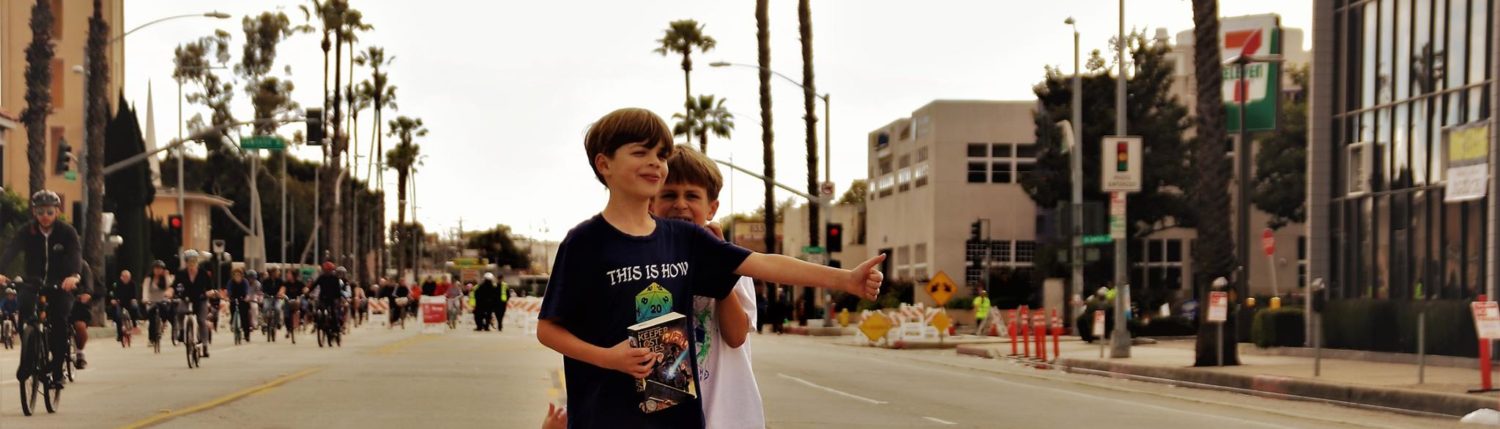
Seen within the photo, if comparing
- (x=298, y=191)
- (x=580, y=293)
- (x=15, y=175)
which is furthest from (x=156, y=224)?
(x=580, y=293)

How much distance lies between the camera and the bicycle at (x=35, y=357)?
14.9 meters

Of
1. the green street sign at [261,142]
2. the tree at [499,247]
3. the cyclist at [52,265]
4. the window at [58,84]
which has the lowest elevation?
the tree at [499,247]

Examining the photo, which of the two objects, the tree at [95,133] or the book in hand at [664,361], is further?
the tree at [95,133]

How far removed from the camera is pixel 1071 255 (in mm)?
37438

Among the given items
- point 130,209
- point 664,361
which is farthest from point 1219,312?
point 130,209

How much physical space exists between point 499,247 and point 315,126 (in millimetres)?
143056

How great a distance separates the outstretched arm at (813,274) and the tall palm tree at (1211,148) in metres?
23.8

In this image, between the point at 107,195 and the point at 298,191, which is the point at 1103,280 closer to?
the point at 107,195

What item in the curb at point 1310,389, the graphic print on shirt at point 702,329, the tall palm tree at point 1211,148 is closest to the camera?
the graphic print on shirt at point 702,329

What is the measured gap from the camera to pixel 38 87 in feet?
143

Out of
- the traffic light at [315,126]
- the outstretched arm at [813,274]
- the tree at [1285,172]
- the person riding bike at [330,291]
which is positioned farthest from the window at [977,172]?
the outstretched arm at [813,274]

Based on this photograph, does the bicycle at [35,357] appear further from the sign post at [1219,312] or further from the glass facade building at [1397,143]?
the glass facade building at [1397,143]

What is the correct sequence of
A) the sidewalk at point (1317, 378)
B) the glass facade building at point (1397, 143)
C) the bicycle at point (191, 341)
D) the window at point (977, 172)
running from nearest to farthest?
the sidewalk at point (1317, 378) → the bicycle at point (191, 341) → the glass facade building at point (1397, 143) → the window at point (977, 172)

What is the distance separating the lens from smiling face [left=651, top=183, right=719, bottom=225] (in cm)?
558
